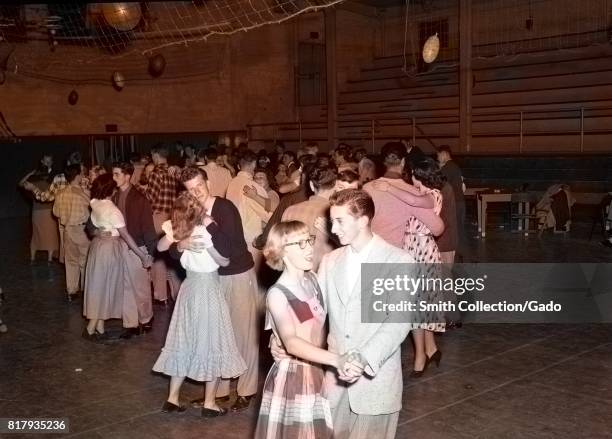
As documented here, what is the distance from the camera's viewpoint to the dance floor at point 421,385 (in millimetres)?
4004

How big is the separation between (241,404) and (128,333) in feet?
6.58

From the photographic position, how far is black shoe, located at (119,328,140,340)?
593cm

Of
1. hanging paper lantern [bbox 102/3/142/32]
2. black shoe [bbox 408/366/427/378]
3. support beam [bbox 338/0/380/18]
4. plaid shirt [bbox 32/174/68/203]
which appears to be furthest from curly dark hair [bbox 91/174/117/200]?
support beam [bbox 338/0/380/18]

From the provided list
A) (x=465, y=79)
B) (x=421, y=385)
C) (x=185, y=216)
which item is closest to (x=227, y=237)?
(x=185, y=216)

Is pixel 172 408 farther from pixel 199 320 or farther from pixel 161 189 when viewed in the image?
pixel 161 189

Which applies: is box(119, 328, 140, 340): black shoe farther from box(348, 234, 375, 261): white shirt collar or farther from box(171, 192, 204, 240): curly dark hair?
box(348, 234, 375, 261): white shirt collar

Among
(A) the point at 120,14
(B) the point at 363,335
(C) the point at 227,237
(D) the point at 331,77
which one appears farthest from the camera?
(D) the point at 331,77

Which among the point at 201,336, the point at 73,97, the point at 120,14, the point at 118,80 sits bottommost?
the point at 201,336

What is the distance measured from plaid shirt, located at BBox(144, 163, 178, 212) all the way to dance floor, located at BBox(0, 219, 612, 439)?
106 centimetres

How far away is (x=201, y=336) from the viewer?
4031mm

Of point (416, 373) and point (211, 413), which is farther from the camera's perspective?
point (416, 373)

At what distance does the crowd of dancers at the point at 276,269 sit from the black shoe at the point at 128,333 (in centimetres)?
2

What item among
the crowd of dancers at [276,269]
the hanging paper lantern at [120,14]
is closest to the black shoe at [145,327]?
the crowd of dancers at [276,269]

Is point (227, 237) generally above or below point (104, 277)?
above
